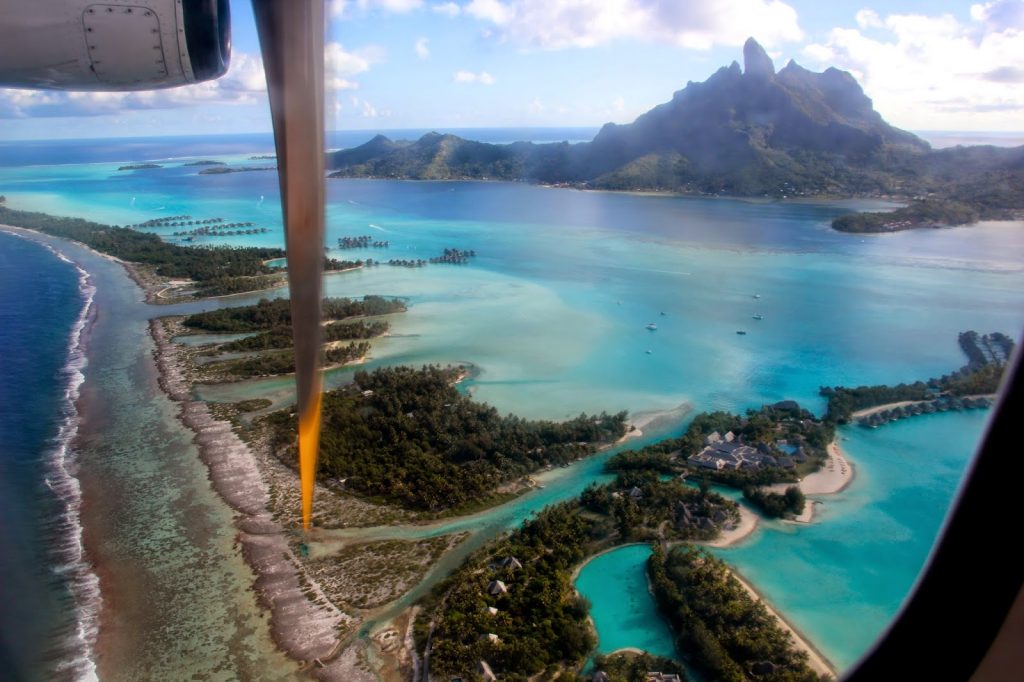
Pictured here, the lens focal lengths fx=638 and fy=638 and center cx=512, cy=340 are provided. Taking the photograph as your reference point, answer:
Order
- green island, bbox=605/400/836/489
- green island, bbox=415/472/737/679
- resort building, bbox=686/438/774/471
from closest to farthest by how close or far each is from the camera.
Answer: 1. green island, bbox=415/472/737/679
2. green island, bbox=605/400/836/489
3. resort building, bbox=686/438/774/471

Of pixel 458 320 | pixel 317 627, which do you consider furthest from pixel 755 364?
pixel 317 627

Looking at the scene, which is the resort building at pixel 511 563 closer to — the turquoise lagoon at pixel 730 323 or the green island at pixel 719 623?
the turquoise lagoon at pixel 730 323

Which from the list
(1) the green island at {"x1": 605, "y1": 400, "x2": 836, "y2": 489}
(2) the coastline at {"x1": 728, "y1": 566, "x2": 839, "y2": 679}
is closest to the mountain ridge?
(1) the green island at {"x1": 605, "y1": 400, "x2": 836, "y2": 489}

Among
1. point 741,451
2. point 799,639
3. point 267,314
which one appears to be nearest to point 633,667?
point 799,639

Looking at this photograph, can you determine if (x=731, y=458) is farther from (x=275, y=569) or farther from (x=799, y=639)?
(x=275, y=569)

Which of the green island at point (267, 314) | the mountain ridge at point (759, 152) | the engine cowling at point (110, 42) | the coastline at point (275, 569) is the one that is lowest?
the coastline at point (275, 569)

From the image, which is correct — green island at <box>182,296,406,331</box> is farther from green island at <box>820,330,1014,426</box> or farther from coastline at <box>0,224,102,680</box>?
green island at <box>820,330,1014,426</box>

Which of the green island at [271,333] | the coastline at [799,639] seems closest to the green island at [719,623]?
the coastline at [799,639]

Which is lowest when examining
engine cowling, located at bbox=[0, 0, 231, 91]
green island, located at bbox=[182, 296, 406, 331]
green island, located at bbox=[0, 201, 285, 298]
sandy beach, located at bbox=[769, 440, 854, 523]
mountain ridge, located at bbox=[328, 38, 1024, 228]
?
sandy beach, located at bbox=[769, 440, 854, 523]
